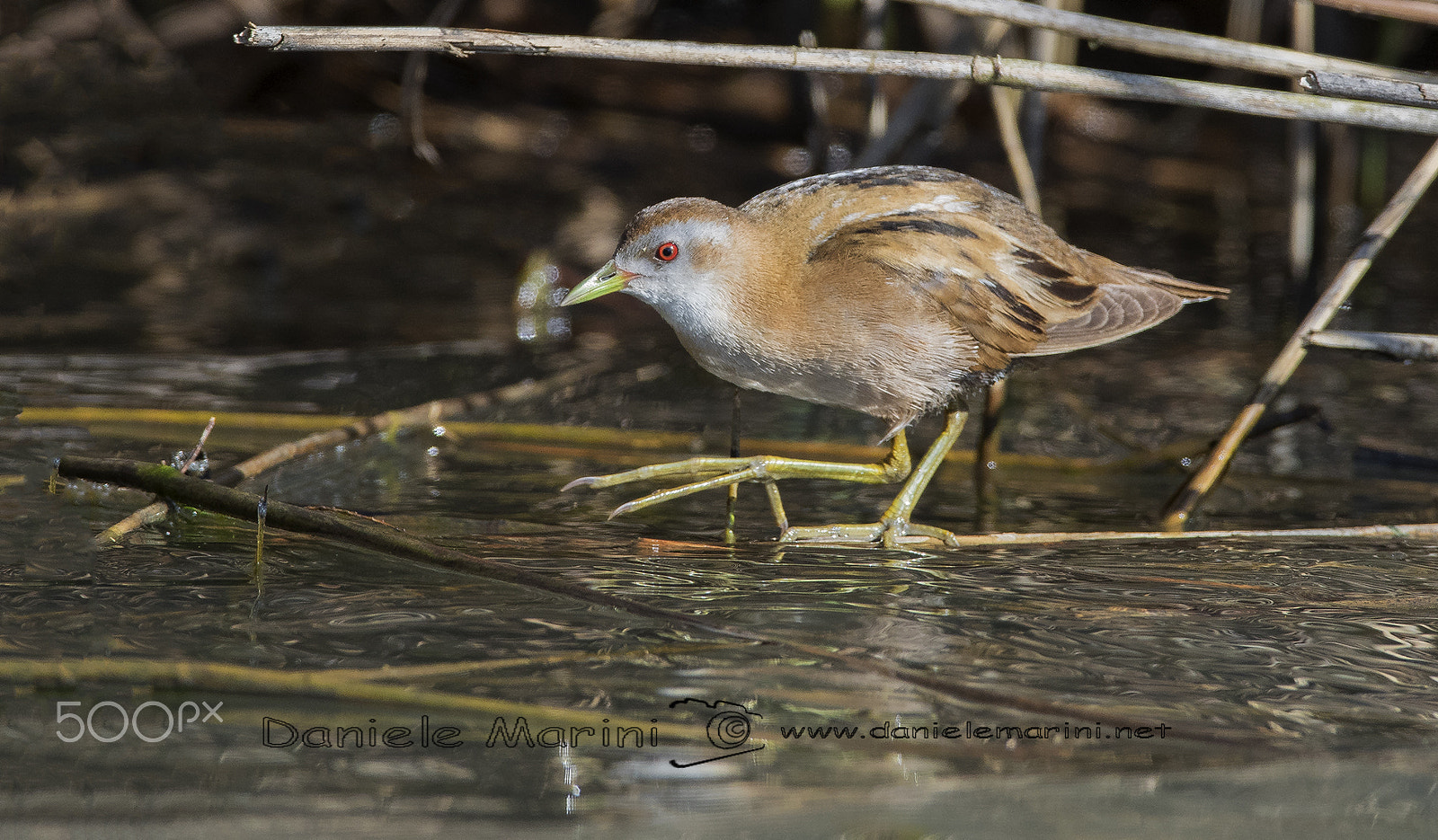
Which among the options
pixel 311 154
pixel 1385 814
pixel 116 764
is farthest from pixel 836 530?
pixel 311 154

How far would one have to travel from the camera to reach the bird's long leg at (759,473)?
2877mm

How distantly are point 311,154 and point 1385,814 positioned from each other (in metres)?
6.67

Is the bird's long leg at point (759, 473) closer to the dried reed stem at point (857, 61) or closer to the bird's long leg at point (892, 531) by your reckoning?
the bird's long leg at point (892, 531)

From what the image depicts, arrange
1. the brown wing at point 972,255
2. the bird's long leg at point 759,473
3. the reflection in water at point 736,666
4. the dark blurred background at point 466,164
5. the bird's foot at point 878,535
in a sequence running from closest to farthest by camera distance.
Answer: the reflection in water at point 736,666 → the bird's long leg at point 759,473 → the bird's foot at point 878,535 → the brown wing at point 972,255 → the dark blurred background at point 466,164

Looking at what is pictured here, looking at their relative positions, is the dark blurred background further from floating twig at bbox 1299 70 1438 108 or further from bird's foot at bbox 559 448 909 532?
floating twig at bbox 1299 70 1438 108

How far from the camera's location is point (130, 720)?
2.03 metres

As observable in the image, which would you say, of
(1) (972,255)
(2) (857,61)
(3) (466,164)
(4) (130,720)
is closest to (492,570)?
(4) (130,720)

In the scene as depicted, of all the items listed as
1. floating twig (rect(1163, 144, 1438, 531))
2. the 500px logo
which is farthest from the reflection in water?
floating twig (rect(1163, 144, 1438, 531))

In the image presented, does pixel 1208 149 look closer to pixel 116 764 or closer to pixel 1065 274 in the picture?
pixel 1065 274

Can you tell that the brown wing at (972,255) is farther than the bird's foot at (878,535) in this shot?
Yes

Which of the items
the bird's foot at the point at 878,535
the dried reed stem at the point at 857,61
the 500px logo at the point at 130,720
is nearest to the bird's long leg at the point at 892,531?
the bird's foot at the point at 878,535

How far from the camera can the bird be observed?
10.1 ft

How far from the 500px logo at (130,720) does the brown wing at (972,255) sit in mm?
1654

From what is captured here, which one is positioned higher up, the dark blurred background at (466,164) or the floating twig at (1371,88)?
the dark blurred background at (466,164)
